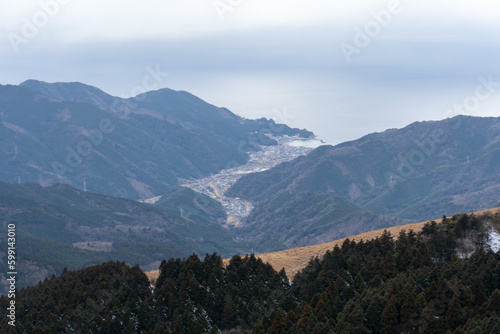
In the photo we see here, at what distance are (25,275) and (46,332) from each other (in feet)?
517

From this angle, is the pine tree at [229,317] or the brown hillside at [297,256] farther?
the brown hillside at [297,256]

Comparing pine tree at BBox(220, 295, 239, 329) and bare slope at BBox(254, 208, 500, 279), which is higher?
bare slope at BBox(254, 208, 500, 279)

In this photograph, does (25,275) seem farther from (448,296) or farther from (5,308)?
(448,296)

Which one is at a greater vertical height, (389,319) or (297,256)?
(297,256)

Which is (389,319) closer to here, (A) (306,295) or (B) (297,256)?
(A) (306,295)

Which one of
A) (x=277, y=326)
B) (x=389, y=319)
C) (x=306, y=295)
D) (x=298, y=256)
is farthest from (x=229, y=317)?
(x=298, y=256)

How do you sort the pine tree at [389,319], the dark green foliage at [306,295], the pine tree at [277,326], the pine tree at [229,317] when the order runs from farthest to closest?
the pine tree at [229,317] < the pine tree at [277,326] < the dark green foliage at [306,295] < the pine tree at [389,319]

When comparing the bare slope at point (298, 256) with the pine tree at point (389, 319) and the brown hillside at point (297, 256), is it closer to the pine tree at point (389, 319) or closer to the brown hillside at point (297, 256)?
the brown hillside at point (297, 256)

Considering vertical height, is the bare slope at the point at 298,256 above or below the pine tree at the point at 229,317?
above

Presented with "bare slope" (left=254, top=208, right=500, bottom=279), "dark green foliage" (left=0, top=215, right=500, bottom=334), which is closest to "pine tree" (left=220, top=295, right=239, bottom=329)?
"dark green foliage" (left=0, top=215, right=500, bottom=334)

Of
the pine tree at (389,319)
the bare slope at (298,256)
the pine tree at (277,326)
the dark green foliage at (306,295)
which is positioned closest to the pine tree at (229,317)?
the dark green foliage at (306,295)

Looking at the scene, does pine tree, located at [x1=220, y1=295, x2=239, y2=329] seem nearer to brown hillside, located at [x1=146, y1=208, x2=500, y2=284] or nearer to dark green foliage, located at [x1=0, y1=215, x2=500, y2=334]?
dark green foliage, located at [x1=0, y1=215, x2=500, y2=334]

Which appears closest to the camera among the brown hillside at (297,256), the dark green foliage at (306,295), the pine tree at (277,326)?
the dark green foliage at (306,295)

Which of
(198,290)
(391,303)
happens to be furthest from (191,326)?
(391,303)
